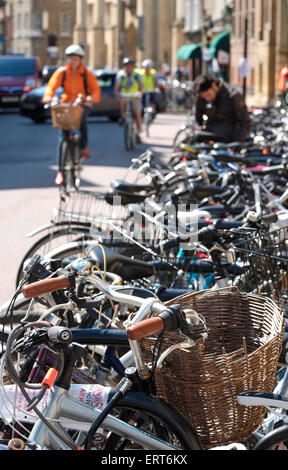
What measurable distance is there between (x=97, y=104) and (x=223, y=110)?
2208cm

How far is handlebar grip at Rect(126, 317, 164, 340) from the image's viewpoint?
318 cm

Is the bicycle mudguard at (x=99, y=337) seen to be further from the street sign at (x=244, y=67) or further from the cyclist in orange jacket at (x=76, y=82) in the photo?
the street sign at (x=244, y=67)

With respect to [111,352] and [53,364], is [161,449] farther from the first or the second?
[111,352]

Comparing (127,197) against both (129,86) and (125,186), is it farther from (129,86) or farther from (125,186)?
(129,86)

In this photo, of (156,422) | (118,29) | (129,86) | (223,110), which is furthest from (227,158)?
(118,29)

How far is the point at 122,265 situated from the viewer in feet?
16.6

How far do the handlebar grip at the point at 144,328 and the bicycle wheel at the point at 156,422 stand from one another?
40 centimetres

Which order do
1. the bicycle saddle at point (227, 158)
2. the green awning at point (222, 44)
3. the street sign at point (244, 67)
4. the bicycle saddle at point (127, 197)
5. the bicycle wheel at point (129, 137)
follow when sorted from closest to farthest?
the bicycle saddle at point (127, 197), the bicycle saddle at point (227, 158), the bicycle wheel at point (129, 137), the street sign at point (244, 67), the green awning at point (222, 44)

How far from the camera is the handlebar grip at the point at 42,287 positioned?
348 cm

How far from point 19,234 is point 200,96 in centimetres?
343

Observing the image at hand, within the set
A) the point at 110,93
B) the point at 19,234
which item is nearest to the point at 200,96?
the point at 19,234

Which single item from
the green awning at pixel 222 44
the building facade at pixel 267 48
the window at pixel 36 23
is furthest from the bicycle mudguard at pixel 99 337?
the window at pixel 36 23

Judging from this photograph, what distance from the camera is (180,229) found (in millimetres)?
6168

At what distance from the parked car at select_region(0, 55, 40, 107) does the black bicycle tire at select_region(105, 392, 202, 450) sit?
34145 mm
